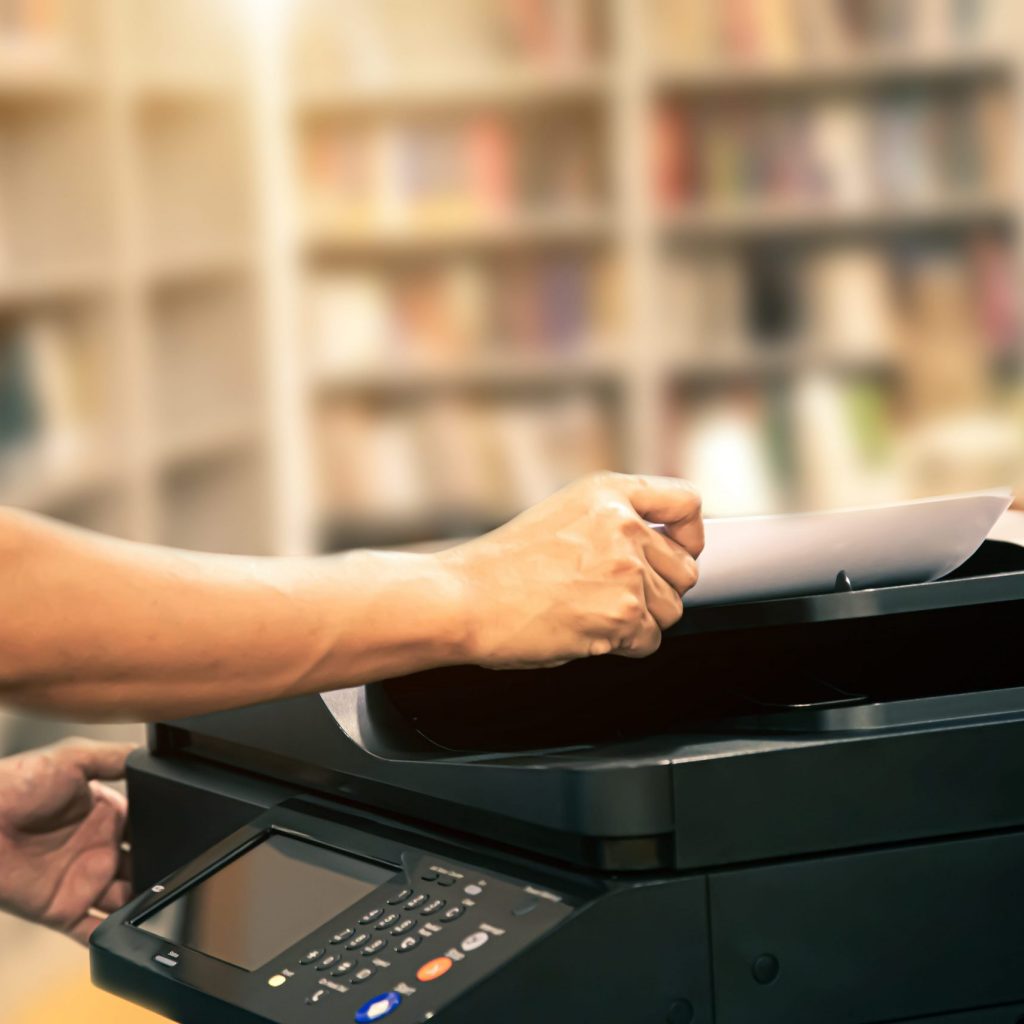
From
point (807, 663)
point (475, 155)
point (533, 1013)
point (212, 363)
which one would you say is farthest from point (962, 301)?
point (533, 1013)

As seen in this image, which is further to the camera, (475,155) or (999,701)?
(475,155)

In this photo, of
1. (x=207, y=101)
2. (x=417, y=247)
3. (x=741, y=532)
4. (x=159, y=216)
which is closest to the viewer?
(x=741, y=532)

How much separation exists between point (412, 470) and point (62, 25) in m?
1.77

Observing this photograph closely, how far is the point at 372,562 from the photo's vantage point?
72cm

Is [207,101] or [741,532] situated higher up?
[207,101]

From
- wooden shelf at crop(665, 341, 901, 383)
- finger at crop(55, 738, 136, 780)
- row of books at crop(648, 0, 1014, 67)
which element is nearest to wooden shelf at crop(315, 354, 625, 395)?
wooden shelf at crop(665, 341, 901, 383)

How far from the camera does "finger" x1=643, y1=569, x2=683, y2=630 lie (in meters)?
0.71

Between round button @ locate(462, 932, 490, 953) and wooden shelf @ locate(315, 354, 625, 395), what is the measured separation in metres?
3.53

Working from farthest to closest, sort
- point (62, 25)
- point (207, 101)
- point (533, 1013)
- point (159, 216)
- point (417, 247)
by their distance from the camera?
point (417, 247) → point (207, 101) → point (159, 216) → point (62, 25) → point (533, 1013)

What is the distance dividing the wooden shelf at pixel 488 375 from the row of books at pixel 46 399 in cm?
132

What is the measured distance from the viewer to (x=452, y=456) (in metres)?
4.30

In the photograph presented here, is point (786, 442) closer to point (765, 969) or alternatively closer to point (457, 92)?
point (457, 92)

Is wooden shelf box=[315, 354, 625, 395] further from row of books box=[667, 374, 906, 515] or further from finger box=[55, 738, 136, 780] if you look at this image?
finger box=[55, 738, 136, 780]

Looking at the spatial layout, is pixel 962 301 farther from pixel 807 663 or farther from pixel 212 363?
pixel 807 663
